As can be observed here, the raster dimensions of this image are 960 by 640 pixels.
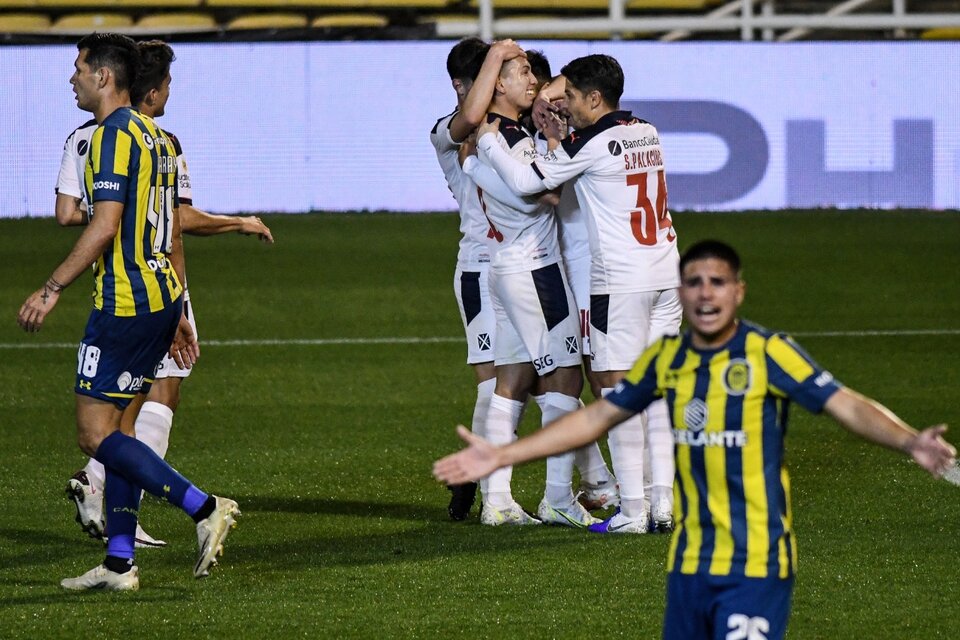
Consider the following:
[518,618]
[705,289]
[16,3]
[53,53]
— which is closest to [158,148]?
[518,618]

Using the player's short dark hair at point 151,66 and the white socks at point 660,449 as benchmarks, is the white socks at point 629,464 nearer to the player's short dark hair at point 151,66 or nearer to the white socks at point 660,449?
the white socks at point 660,449

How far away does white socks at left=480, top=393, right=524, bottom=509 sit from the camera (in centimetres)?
617

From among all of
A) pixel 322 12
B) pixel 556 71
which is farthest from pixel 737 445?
pixel 322 12

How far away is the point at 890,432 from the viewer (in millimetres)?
3238

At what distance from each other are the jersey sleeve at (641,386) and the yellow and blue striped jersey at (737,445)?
43 millimetres

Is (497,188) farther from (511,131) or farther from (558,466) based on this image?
(558,466)

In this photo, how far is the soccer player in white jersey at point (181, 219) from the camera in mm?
5836

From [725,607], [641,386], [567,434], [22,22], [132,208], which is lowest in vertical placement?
[725,607]

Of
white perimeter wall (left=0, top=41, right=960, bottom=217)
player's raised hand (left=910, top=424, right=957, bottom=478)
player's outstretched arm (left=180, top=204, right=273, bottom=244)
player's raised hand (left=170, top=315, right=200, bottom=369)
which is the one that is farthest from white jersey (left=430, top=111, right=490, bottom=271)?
white perimeter wall (left=0, top=41, right=960, bottom=217)

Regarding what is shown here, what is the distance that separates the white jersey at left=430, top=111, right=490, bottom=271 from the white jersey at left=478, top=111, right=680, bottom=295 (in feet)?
1.70

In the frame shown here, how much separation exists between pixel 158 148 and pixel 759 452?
263 cm

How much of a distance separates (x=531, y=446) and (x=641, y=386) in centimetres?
29

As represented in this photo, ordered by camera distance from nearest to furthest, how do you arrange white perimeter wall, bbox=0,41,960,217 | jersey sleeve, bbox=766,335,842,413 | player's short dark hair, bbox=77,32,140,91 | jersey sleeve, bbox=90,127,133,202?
jersey sleeve, bbox=766,335,842,413
jersey sleeve, bbox=90,127,133,202
player's short dark hair, bbox=77,32,140,91
white perimeter wall, bbox=0,41,960,217

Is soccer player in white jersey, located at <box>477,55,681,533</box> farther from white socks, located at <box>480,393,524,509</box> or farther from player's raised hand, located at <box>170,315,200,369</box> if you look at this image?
player's raised hand, located at <box>170,315,200,369</box>
